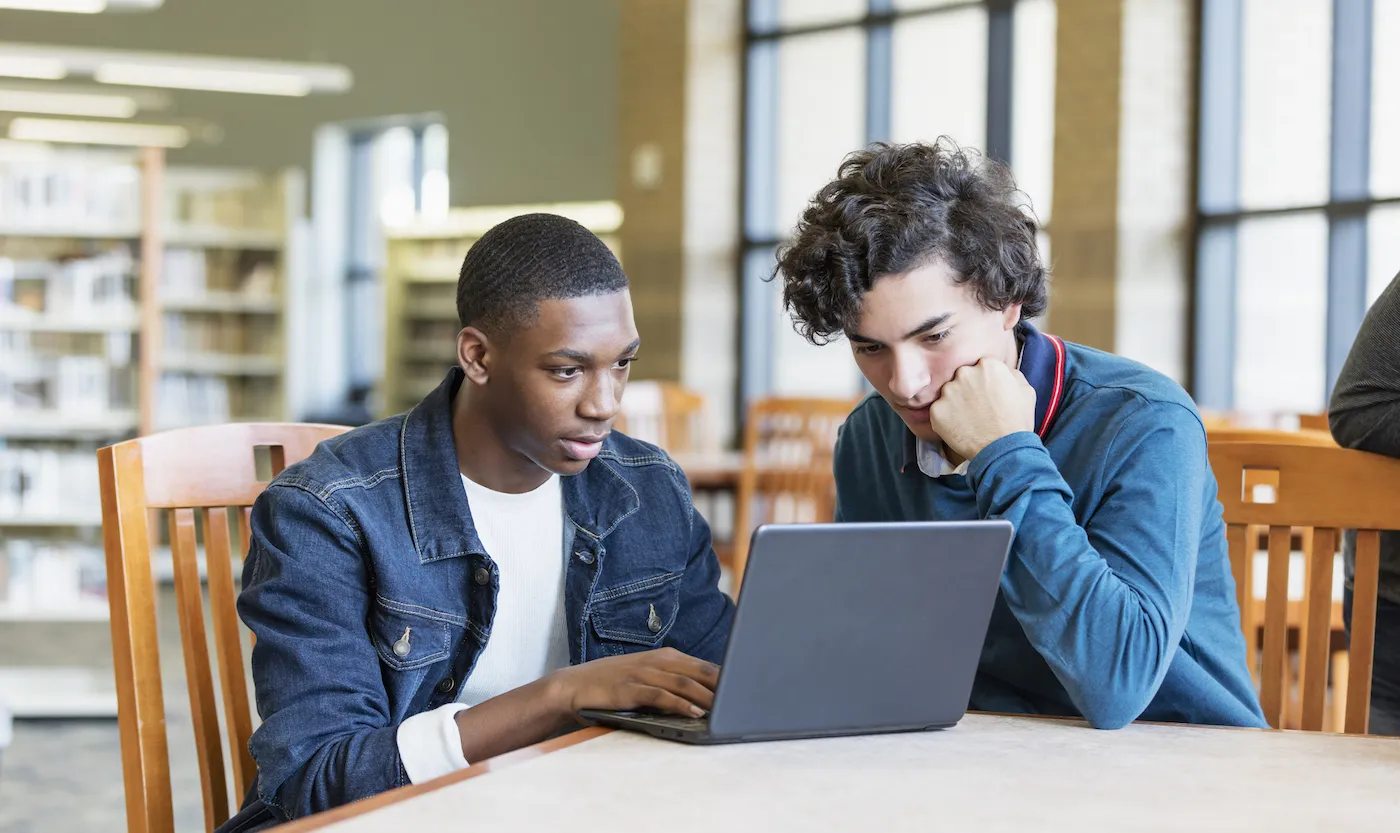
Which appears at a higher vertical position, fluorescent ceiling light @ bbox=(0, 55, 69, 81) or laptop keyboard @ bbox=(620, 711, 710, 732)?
fluorescent ceiling light @ bbox=(0, 55, 69, 81)

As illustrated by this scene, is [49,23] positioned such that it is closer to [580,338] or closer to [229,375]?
[229,375]

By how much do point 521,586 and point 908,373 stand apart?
0.44 metres

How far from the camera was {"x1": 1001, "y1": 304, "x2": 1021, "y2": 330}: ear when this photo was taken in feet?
4.73

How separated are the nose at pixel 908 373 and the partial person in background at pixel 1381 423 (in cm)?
67

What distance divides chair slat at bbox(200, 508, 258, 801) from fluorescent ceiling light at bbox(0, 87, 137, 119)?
29.7 feet

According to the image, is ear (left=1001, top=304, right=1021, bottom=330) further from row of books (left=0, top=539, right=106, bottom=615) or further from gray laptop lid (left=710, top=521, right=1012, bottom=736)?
row of books (left=0, top=539, right=106, bottom=615)

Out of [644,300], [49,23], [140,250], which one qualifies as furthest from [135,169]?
[49,23]

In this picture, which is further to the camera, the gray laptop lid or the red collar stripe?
the red collar stripe

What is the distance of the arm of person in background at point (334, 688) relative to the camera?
117 cm

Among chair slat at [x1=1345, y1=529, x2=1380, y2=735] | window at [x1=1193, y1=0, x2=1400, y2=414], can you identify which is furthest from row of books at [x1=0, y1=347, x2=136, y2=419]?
chair slat at [x1=1345, y1=529, x2=1380, y2=735]

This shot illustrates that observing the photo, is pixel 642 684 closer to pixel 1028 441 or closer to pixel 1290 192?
pixel 1028 441

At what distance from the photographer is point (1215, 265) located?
544cm

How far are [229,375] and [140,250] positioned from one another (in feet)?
7.36

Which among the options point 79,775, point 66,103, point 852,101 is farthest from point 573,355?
point 66,103
